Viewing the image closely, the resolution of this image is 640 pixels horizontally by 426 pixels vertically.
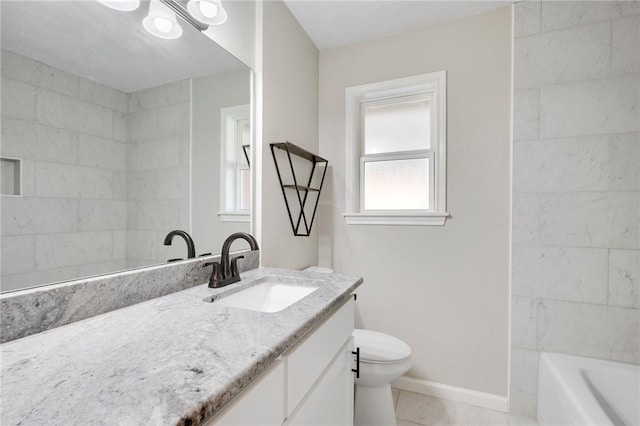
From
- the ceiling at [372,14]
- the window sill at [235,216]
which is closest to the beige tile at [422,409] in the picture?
the window sill at [235,216]

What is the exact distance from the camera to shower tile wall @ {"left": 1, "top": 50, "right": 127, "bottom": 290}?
689mm

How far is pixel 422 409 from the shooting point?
5.91ft

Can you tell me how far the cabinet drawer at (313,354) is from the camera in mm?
748

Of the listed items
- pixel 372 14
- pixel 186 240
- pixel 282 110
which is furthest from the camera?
pixel 372 14

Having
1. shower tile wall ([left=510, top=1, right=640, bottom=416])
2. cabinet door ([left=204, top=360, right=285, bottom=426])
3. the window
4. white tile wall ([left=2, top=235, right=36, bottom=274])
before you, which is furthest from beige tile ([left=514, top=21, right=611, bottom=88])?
white tile wall ([left=2, top=235, right=36, bottom=274])

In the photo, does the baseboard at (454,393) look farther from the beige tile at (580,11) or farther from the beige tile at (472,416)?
the beige tile at (580,11)

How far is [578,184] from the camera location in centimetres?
163

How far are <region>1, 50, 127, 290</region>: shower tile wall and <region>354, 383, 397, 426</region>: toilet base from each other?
1.39 meters

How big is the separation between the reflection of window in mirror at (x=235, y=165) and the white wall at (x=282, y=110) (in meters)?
0.10

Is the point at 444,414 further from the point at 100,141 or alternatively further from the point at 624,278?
the point at 100,141

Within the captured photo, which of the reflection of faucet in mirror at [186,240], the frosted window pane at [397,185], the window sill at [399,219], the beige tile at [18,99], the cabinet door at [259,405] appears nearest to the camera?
the cabinet door at [259,405]

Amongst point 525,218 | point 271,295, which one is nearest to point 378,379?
point 271,295

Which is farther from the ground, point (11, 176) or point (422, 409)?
point (11, 176)

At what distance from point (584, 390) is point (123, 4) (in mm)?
2475
